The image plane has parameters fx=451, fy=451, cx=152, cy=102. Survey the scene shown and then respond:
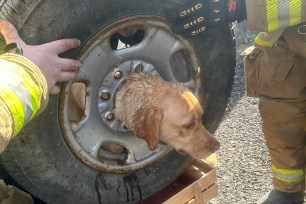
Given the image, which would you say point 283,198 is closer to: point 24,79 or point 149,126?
point 149,126

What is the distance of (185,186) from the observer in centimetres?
304

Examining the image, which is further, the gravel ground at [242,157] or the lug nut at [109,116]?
the gravel ground at [242,157]

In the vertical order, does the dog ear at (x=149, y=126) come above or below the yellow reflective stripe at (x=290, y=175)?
above

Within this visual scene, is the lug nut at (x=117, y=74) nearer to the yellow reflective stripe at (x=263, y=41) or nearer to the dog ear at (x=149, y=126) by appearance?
the dog ear at (x=149, y=126)

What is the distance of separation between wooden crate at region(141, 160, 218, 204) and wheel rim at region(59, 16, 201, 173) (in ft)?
0.90

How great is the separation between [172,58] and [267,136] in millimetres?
943

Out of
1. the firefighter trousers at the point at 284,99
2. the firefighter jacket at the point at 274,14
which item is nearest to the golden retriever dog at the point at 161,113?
the firefighter trousers at the point at 284,99

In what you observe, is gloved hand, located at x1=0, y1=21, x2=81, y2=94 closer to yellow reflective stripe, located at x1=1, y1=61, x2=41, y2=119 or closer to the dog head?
yellow reflective stripe, located at x1=1, y1=61, x2=41, y2=119

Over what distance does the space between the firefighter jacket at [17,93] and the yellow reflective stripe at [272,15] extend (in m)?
1.29

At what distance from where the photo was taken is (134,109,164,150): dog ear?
2.65 m

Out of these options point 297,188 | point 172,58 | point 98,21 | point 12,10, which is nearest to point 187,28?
point 172,58

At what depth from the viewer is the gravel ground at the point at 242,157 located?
11.3ft

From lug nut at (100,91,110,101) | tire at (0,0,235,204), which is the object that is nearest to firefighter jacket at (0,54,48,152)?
tire at (0,0,235,204)

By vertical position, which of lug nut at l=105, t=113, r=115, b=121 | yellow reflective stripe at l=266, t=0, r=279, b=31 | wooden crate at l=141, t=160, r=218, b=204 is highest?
yellow reflective stripe at l=266, t=0, r=279, b=31
